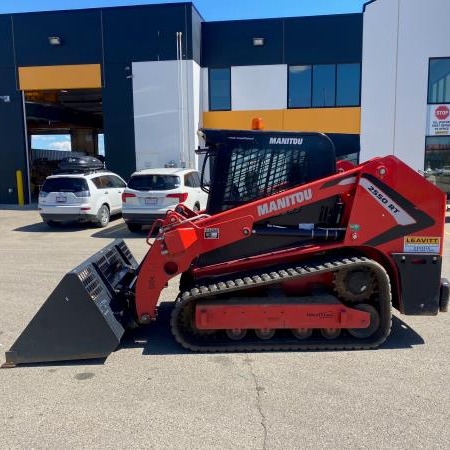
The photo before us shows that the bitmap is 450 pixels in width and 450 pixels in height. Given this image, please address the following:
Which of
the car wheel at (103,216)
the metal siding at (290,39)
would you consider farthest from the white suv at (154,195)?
the metal siding at (290,39)

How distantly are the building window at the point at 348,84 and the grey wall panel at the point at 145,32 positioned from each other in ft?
21.6

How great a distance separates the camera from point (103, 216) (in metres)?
12.6

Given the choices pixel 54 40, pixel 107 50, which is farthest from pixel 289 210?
pixel 54 40

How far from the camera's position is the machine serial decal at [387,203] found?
4.11m

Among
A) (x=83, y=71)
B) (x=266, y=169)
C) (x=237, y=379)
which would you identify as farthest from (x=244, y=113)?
(x=237, y=379)

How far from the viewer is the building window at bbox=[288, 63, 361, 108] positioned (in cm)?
1836

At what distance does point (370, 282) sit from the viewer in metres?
4.18


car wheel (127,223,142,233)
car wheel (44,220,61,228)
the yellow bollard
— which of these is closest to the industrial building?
the yellow bollard

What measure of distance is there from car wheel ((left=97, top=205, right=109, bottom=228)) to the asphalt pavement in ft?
25.6

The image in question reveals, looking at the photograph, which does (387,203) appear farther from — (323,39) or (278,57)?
(323,39)

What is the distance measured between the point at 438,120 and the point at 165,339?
16938 mm

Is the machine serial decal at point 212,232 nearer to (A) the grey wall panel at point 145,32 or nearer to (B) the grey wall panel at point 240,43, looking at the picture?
(A) the grey wall panel at point 145,32

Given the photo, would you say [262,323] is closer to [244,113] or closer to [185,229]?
[185,229]

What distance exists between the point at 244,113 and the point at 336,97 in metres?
4.10
